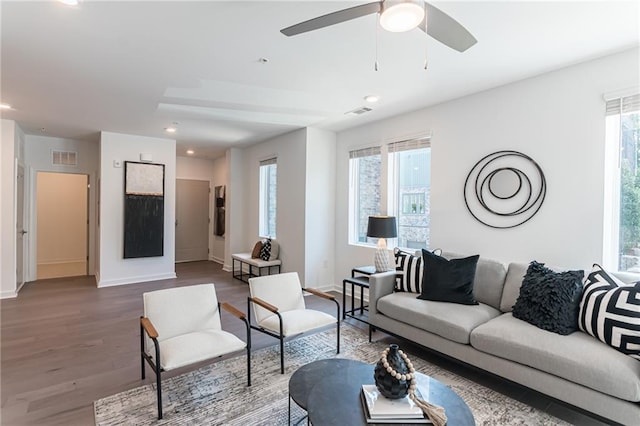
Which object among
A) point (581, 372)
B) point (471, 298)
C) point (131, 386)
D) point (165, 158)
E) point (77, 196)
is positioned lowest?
point (131, 386)

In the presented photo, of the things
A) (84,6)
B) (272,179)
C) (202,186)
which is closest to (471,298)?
(84,6)

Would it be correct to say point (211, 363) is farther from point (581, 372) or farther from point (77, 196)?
point (77, 196)

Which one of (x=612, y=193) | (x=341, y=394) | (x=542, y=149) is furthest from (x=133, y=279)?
(x=612, y=193)

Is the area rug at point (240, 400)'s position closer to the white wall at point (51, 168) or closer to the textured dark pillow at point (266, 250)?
the textured dark pillow at point (266, 250)

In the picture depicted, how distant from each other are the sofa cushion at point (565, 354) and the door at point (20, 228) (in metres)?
7.03

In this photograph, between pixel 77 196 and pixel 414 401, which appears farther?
pixel 77 196

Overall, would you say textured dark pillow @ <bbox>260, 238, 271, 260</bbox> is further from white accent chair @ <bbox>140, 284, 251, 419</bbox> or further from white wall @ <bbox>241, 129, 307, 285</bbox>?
white accent chair @ <bbox>140, 284, 251, 419</bbox>

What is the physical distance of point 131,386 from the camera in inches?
101

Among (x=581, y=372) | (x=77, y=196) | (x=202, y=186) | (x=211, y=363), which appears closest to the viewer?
(x=581, y=372)

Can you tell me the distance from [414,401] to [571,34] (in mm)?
2825

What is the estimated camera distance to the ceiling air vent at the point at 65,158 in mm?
6230

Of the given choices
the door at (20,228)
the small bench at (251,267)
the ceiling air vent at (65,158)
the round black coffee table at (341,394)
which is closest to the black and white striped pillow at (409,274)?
the round black coffee table at (341,394)

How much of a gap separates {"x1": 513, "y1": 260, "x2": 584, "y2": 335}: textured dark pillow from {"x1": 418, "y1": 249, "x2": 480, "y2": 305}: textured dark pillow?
0.45m

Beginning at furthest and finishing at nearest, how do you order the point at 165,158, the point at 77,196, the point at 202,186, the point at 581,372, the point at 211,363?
the point at 202,186 < the point at 77,196 < the point at 165,158 < the point at 211,363 < the point at 581,372
